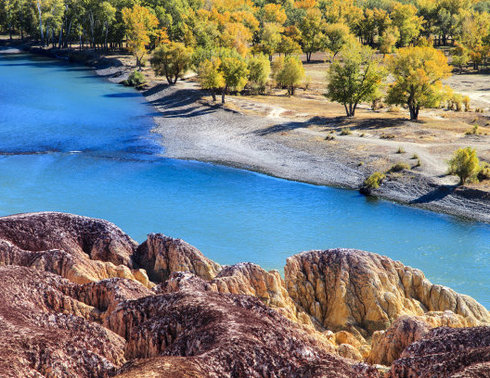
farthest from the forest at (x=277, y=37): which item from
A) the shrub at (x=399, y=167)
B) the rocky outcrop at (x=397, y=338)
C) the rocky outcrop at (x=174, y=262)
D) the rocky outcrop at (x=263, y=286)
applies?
the rocky outcrop at (x=397, y=338)

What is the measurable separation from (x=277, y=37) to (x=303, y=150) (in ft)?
236

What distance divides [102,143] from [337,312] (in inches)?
2043

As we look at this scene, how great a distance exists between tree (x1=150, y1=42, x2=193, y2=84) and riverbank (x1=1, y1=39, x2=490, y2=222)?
37.5 ft

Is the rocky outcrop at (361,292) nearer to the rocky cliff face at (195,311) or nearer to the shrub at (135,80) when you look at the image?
the rocky cliff face at (195,311)

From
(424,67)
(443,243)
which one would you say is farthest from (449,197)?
(424,67)

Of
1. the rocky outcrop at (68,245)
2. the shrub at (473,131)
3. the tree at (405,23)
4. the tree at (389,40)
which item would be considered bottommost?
the rocky outcrop at (68,245)

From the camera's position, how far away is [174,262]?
32781 millimetres

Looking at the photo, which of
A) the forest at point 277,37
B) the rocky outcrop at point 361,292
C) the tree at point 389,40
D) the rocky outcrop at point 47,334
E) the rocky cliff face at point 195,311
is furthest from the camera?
the tree at point 389,40

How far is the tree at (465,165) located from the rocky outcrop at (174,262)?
32.5 m

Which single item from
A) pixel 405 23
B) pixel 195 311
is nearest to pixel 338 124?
pixel 195 311

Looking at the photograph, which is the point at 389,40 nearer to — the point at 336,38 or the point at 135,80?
the point at 336,38

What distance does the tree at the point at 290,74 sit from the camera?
100188 millimetres

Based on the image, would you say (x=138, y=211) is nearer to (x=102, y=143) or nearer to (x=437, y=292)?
(x=102, y=143)

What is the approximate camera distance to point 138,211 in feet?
173
